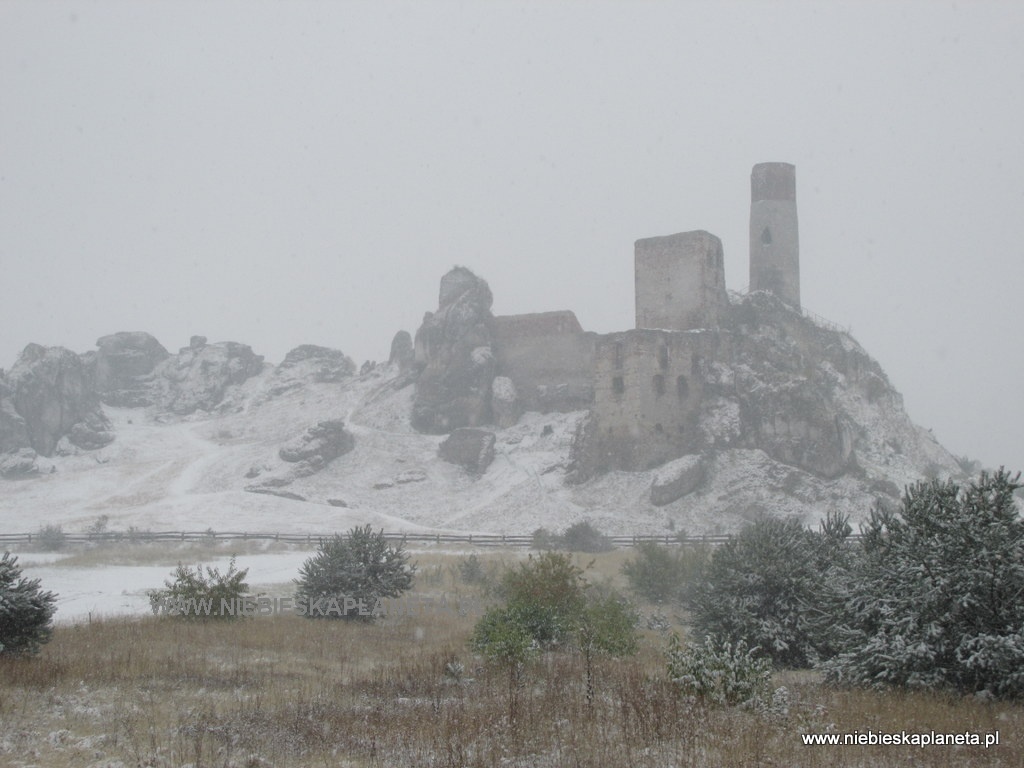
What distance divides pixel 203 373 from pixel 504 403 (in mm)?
32408

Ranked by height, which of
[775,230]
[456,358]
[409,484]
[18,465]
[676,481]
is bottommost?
[676,481]

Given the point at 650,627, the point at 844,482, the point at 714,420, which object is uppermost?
the point at 714,420

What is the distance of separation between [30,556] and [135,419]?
Answer: 39.3 metres

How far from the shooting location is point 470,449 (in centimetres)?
5281

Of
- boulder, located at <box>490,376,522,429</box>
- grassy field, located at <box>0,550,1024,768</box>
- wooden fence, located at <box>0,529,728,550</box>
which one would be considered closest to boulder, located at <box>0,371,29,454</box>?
wooden fence, located at <box>0,529,728,550</box>

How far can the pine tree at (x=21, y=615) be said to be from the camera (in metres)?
11.7

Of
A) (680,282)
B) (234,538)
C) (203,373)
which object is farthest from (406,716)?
(203,373)

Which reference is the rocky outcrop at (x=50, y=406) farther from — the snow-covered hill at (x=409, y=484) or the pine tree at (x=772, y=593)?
the pine tree at (x=772, y=593)

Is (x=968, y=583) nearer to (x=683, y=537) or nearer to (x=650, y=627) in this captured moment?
(x=650, y=627)

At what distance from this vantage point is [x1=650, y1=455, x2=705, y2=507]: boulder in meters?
43.4

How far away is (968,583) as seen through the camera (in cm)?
966

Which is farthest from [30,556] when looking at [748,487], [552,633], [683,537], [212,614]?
[748,487]

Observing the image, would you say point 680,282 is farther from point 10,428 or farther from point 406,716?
point 10,428

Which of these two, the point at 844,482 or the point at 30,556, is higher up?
the point at 844,482
